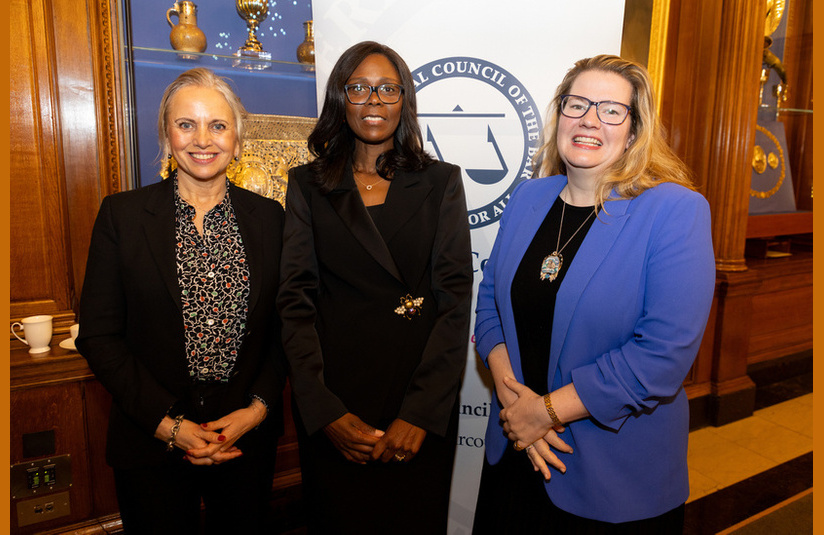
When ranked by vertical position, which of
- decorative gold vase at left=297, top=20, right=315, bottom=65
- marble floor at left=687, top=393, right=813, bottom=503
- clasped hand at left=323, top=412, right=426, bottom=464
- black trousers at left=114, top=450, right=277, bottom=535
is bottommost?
marble floor at left=687, top=393, right=813, bottom=503

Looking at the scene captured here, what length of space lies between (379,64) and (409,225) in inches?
19.1

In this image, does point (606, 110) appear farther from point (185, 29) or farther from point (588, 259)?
point (185, 29)

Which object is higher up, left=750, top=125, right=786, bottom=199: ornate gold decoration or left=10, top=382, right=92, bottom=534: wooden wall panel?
left=750, top=125, right=786, bottom=199: ornate gold decoration

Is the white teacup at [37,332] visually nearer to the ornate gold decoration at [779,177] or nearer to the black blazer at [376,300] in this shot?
the black blazer at [376,300]

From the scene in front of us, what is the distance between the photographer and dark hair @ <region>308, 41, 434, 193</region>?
5.53 ft

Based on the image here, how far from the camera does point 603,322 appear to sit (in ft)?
4.57

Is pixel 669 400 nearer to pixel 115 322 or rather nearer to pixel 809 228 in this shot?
pixel 115 322

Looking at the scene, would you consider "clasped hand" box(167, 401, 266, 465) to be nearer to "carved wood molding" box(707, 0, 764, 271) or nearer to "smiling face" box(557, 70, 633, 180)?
"smiling face" box(557, 70, 633, 180)

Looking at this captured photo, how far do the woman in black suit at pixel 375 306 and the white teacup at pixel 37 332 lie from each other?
4.20 feet

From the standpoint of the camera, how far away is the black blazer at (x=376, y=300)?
1630 millimetres

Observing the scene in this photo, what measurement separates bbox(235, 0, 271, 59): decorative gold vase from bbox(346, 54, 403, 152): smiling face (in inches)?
52.1

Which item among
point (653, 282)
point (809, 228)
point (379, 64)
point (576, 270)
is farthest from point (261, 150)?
point (809, 228)

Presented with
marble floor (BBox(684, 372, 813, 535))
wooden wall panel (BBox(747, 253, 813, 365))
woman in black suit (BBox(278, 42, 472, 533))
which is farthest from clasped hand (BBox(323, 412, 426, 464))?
wooden wall panel (BBox(747, 253, 813, 365))

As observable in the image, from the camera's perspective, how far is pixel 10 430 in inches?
86.7
